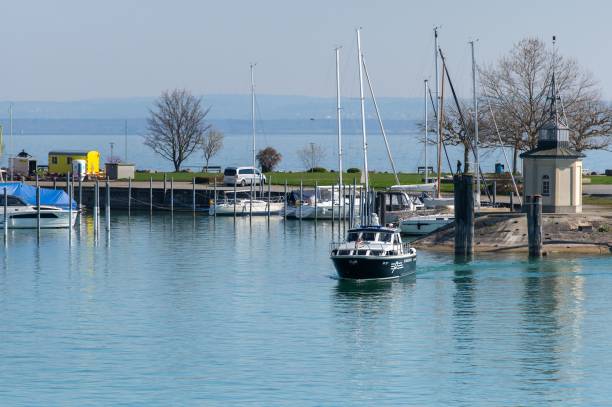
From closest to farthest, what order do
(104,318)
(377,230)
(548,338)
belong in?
(548,338), (104,318), (377,230)

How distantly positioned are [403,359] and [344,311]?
9255mm

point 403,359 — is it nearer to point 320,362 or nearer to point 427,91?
point 320,362

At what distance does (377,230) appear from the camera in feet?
200

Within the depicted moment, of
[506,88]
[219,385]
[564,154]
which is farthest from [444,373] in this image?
[506,88]

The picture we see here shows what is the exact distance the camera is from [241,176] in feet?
358

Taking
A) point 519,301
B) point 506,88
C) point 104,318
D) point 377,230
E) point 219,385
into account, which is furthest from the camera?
point 506,88

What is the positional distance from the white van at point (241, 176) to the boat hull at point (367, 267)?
47.3 m

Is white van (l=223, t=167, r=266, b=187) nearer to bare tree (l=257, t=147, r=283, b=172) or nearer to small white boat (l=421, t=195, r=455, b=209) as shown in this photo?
bare tree (l=257, t=147, r=283, b=172)

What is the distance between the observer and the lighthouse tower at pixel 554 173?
72.9 meters

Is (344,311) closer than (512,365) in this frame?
No

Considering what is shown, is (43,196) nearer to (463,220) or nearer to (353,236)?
(463,220)

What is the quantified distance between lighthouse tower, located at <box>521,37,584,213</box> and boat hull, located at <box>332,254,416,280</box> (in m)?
14.6

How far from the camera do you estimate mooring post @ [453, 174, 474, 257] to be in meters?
69.2

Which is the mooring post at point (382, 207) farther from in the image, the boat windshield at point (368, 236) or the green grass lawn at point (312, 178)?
the green grass lawn at point (312, 178)
